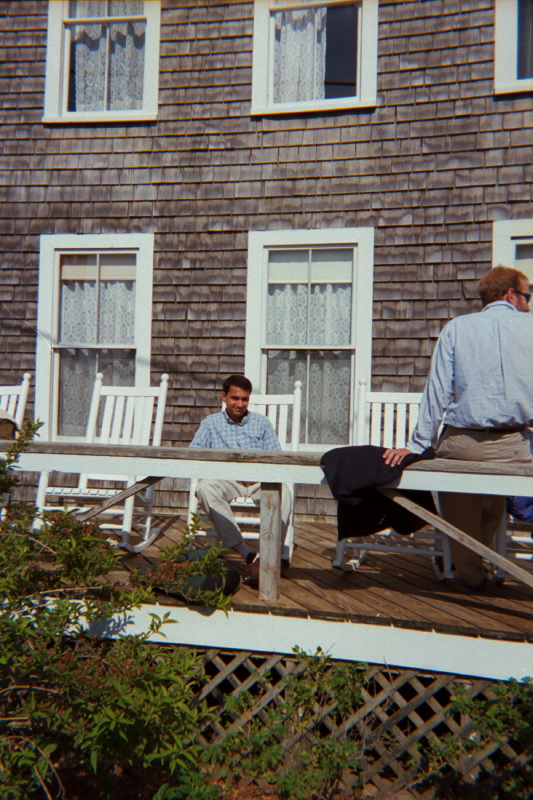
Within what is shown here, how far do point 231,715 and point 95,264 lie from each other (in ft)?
12.4

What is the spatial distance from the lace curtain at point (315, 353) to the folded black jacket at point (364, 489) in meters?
2.15

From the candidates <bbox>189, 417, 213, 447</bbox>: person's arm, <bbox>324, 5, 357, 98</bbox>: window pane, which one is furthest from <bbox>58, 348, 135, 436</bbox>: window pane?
<bbox>324, 5, 357, 98</bbox>: window pane

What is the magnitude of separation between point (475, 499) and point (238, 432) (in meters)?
1.53

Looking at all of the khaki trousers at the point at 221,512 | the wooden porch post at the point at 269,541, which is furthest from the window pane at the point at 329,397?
the wooden porch post at the point at 269,541

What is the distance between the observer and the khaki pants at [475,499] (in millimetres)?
3215

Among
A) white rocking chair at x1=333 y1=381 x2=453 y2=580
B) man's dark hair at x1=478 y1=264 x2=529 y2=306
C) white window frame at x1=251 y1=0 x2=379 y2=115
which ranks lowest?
white rocking chair at x1=333 y1=381 x2=453 y2=580

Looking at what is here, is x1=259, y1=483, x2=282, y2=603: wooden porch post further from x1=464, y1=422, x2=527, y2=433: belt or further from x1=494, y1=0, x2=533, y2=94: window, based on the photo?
x1=494, y1=0, x2=533, y2=94: window

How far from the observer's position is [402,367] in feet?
17.4

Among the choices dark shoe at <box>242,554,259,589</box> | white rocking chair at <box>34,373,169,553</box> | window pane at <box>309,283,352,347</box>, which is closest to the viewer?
dark shoe at <box>242,554,259,589</box>

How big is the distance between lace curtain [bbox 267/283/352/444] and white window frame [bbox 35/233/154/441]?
959 millimetres

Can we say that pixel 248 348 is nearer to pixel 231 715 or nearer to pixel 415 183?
pixel 415 183

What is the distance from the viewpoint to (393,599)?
3.33 meters

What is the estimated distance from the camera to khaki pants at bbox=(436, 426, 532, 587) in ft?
10.5

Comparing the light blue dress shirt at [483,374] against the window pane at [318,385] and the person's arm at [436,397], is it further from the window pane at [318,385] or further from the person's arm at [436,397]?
the window pane at [318,385]
